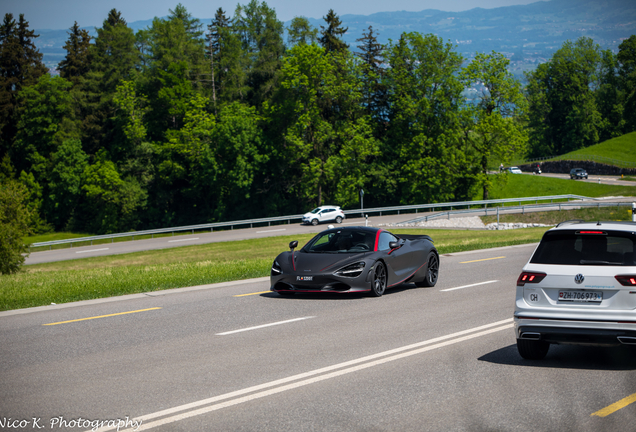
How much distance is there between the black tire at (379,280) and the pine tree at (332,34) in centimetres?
6842

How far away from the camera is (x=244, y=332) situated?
31.1 feet

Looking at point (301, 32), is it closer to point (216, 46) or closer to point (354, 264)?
point (216, 46)

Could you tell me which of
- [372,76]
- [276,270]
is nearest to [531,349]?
[276,270]

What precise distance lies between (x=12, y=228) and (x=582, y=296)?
2571 centimetres

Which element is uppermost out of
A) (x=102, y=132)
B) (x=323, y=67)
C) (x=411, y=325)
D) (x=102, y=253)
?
(x=323, y=67)

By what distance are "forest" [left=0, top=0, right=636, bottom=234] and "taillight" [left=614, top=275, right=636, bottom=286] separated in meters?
59.9

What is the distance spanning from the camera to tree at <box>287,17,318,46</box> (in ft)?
253

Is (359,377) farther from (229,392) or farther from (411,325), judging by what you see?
(411,325)

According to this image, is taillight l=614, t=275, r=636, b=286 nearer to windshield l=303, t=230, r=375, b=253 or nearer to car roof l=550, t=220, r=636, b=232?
car roof l=550, t=220, r=636, b=232

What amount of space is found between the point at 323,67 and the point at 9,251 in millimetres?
Answer: 46520

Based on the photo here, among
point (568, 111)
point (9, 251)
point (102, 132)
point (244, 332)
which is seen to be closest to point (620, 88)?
point (568, 111)

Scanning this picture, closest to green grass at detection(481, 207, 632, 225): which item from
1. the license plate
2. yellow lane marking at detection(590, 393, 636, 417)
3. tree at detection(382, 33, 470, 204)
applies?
tree at detection(382, 33, 470, 204)

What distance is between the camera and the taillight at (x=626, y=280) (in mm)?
6719

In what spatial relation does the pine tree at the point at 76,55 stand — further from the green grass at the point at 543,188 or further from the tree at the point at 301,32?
the green grass at the point at 543,188
